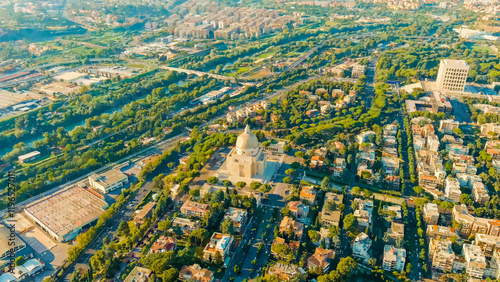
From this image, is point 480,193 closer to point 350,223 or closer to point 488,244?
point 488,244

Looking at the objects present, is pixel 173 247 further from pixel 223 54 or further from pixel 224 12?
Result: pixel 224 12

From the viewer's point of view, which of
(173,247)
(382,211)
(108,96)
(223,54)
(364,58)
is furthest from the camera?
(223,54)

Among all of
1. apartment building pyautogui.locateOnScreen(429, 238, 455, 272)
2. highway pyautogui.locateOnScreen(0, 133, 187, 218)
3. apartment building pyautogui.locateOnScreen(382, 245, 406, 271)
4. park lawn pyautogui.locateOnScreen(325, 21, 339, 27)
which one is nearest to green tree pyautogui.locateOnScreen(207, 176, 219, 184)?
highway pyautogui.locateOnScreen(0, 133, 187, 218)

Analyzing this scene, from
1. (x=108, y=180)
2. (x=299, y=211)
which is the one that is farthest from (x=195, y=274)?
(x=108, y=180)

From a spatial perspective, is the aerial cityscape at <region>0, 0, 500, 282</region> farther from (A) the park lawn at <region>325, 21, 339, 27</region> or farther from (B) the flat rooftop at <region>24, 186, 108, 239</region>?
(A) the park lawn at <region>325, 21, 339, 27</region>

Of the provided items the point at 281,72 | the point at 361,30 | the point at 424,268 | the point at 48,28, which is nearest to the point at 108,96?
the point at 281,72
